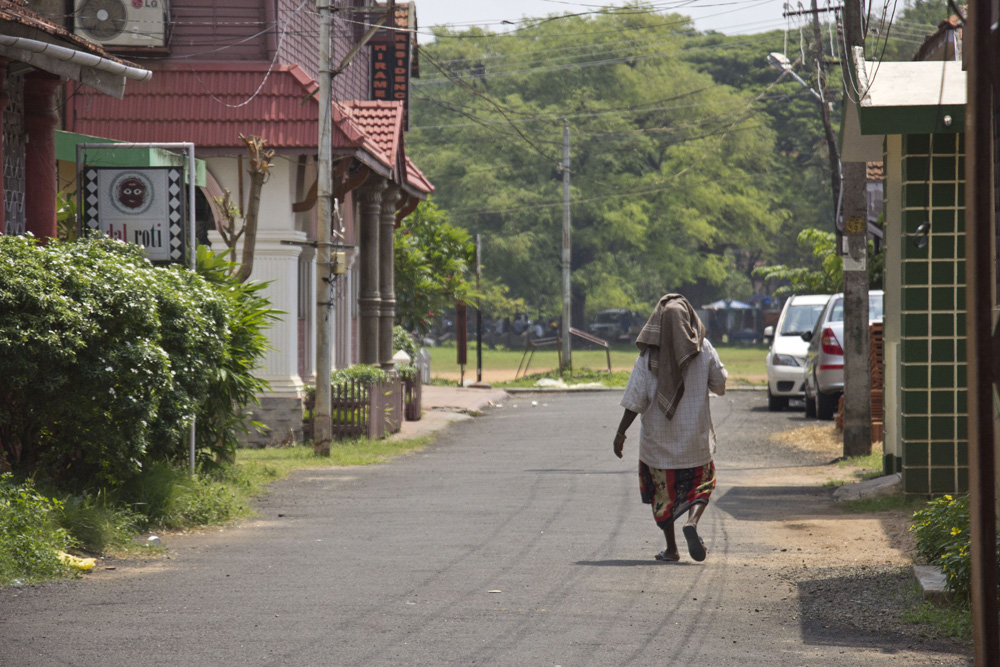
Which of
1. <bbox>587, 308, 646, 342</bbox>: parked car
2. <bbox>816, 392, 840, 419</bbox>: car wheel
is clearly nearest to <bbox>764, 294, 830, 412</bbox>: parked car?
<bbox>816, 392, 840, 419</bbox>: car wheel

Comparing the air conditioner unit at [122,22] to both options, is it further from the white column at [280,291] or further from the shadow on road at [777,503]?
the shadow on road at [777,503]

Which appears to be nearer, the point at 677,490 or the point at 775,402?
the point at 677,490

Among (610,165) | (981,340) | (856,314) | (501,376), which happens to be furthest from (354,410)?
(610,165)

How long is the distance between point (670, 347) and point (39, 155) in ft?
23.1

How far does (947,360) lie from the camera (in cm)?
1056

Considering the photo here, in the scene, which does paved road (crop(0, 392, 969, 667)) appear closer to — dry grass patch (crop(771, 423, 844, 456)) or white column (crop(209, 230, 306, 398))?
dry grass patch (crop(771, 423, 844, 456))

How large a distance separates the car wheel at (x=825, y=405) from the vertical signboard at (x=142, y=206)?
1217cm

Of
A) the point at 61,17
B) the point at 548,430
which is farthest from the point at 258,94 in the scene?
the point at 548,430

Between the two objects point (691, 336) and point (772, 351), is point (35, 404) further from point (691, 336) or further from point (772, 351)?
point (772, 351)

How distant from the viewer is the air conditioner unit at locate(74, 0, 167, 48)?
17.5 meters

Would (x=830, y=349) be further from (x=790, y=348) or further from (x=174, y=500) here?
(x=174, y=500)

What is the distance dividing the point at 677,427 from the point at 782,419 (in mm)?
14551

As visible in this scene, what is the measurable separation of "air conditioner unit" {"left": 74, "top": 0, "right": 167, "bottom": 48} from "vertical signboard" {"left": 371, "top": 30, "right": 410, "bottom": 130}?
791cm

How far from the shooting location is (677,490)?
28.6ft
